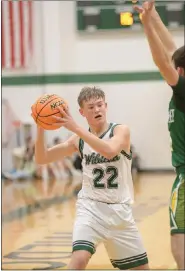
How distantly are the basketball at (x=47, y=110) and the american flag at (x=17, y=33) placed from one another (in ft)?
37.2

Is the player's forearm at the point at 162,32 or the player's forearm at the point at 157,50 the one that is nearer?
the player's forearm at the point at 157,50

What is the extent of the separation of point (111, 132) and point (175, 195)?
23.3 inches

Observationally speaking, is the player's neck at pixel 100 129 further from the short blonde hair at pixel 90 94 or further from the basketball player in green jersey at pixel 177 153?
the basketball player in green jersey at pixel 177 153

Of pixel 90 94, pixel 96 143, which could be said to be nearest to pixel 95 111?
pixel 90 94

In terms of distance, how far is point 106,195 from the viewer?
4336mm

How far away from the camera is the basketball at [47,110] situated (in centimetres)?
393

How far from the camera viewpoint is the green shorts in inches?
161

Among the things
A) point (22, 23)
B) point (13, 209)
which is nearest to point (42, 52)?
point (22, 23)

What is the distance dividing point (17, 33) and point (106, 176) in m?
11.4

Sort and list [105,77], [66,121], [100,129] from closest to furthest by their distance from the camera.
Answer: [66,121]
[100,129]
[105,77]

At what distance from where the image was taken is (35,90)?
15406 millimetres

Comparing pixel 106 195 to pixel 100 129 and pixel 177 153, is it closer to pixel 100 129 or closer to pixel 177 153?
pixel 100 129

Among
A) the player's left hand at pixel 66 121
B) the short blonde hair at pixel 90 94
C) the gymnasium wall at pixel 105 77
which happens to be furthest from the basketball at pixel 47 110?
the gymnasium wall at pixel 105 77

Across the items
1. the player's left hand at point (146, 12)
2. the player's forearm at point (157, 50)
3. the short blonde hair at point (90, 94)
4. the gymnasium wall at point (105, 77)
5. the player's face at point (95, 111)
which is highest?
the player's left hand at point (146, 12)
